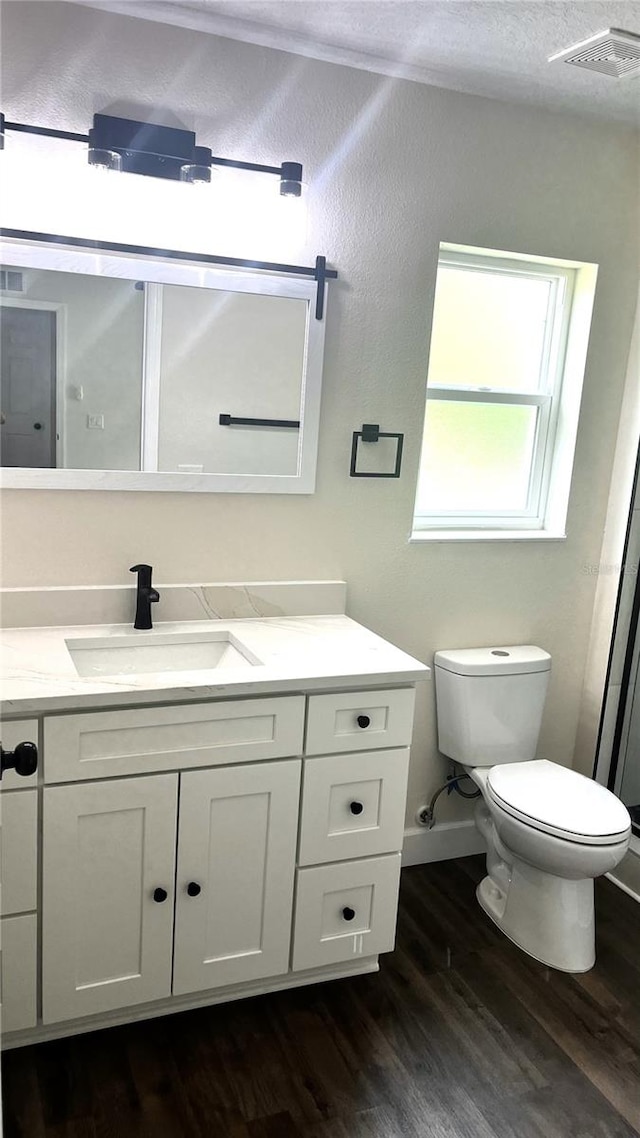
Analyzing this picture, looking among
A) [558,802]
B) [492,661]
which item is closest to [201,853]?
[558,802]

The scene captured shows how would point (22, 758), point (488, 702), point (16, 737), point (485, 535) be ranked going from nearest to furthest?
point (22, 758) < point (16, 737) < point (488, 702) < point (485, 535)

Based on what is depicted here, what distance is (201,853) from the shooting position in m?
1.98

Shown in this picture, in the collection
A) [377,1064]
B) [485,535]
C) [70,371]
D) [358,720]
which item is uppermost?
[70,371]

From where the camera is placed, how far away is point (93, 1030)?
2.00m

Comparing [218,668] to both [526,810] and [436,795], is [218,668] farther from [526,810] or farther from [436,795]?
[436,795]

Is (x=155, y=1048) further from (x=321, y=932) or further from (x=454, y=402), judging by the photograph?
(x=454, y=402)

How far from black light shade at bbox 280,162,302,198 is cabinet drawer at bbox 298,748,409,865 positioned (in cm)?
141

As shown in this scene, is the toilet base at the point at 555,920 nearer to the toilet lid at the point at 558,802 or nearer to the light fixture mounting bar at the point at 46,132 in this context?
the toilet lid at the point at 558,802

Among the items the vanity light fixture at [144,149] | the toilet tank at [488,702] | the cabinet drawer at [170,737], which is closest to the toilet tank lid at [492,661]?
the toilet tank at [488,702]

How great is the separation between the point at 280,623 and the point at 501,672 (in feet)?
2.42

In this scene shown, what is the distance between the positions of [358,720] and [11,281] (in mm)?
1311

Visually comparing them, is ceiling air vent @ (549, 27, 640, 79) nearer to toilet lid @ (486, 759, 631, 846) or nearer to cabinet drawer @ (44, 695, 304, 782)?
cabinet drawer @ (44, 695, 304, 782)

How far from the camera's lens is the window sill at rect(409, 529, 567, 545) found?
2.70 meters

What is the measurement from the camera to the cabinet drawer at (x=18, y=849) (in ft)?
5.82
